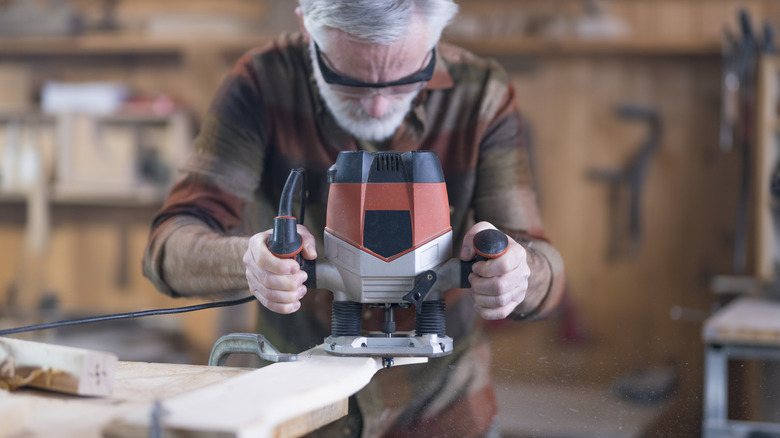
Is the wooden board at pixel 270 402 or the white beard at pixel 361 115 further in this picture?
the white beard at pixel 361 115

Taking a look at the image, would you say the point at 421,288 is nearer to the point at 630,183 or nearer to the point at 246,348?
the point at 246,348

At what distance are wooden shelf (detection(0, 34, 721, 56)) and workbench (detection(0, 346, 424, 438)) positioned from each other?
201 cm

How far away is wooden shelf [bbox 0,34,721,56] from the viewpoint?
2947 mm

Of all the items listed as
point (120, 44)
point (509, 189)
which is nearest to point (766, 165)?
point (509, 189)

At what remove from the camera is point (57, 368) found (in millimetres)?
804

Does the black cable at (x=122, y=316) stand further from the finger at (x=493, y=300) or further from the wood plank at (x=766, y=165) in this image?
the wood plank at (x=766, y=165)

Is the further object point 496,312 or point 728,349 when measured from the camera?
point 728,349

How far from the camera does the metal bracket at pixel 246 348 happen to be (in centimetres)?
94

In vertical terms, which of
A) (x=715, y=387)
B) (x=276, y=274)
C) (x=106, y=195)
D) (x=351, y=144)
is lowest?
(x=715, y=387)

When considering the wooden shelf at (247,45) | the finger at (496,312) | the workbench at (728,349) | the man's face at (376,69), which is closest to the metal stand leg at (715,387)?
the workbench at (728,349)

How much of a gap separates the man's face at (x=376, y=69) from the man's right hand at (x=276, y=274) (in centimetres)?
26

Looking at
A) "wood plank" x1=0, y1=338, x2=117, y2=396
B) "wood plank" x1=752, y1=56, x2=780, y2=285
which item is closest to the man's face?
"wood plank" x1=0, y1=338, x2=117, y2=396

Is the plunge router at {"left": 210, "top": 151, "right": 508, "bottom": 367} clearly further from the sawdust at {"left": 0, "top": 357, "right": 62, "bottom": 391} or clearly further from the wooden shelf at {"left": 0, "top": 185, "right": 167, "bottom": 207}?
the wooden shelf at {"left": 0, "top": 185, "right": 167, "bottom": 207}

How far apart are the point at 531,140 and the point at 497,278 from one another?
2.29 m
